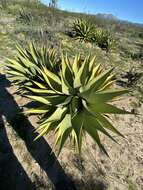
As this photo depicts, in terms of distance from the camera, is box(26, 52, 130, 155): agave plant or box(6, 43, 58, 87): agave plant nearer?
box(26, 52, 130, 155): agave plant

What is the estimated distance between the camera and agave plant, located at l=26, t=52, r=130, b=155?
13.7 feet

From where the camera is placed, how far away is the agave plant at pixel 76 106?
164 inches

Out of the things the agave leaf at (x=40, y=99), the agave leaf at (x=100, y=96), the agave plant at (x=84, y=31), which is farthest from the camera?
the agave plant at (x=84, y=31)

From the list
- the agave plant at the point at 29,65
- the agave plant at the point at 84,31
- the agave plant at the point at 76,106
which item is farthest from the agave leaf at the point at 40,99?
the agave plant at the point at 84,31

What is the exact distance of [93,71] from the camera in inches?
209

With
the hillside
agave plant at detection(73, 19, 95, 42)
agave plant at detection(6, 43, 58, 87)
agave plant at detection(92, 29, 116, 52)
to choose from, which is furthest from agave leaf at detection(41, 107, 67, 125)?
agave plant at detection(73, 19, 95, 42)

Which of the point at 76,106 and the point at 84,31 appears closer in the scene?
the point at 76,106

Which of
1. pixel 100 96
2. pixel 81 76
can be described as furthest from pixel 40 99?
pixel 100 96

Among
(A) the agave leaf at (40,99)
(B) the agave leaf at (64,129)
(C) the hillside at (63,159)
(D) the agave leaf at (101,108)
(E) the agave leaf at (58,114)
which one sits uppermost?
(D) the agave leaf at (101,108)

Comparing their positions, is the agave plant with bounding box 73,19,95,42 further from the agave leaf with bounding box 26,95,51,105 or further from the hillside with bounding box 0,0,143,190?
the agave leaf with bounding box 26,95,51,105

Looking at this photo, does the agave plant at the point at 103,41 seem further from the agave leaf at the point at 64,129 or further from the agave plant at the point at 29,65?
the agave leaf at the point at 64,129

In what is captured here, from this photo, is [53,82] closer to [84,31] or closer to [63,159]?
[63,159]

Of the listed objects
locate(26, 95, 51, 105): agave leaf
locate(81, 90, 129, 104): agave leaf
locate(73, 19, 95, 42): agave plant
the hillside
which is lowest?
the hillside

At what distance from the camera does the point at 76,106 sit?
4.53 metres
